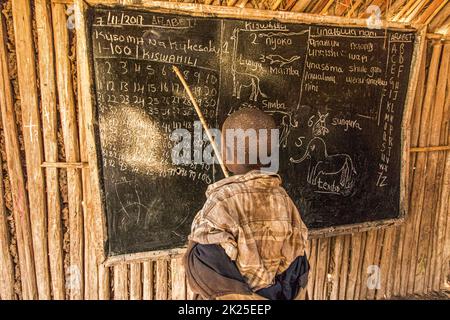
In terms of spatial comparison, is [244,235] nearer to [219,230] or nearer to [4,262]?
[219,230]

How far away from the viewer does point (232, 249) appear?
1662mm

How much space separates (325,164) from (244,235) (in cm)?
202

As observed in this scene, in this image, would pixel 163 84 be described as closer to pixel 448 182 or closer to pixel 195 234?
pixel 195 234

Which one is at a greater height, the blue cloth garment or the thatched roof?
the thatched roof

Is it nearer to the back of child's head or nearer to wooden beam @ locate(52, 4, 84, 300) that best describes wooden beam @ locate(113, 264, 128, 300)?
wooden beam @ locate(52, 4, 84, 300)

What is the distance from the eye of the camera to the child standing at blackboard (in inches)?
66.1

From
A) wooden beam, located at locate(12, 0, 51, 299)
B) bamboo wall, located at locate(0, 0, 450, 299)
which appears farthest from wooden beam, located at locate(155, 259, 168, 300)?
wooden beam, located at locate(12, 0, 51, 299)

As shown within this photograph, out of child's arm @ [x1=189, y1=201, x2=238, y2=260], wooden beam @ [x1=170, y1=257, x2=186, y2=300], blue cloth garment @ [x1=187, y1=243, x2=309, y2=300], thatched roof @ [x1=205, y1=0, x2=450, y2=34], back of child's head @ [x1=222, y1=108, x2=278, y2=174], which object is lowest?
wooden beam @ [x1=170, y1=257, x2=186, y2=300]

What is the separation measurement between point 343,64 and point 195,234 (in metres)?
2.41

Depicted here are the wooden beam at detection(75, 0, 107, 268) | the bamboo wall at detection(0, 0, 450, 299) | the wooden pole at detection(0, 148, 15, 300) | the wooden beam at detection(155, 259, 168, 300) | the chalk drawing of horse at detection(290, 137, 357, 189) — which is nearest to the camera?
the wooden beam at detection(75, 0, 107, 268)

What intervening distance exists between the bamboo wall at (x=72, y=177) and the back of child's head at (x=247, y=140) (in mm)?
1639

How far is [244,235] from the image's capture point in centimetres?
168

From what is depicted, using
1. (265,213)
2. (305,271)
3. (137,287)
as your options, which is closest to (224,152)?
(265,213)

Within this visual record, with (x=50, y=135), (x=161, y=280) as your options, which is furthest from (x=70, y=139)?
(x=161, y=280)
